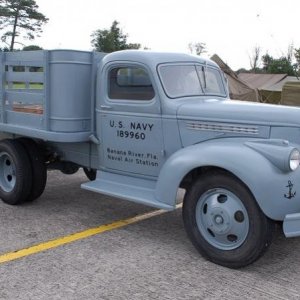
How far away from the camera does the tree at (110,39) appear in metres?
55.9

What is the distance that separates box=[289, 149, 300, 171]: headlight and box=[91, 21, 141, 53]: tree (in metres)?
51.3

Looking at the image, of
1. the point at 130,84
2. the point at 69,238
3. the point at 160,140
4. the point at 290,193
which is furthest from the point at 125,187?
the point at 290,193

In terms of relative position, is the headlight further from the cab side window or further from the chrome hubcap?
the cab side window

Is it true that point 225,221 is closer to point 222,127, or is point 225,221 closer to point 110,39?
point 222,127

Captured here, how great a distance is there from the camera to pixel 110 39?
5756cm

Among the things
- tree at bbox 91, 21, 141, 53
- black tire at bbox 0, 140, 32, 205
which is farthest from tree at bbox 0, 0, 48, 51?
black tire at bbox 0, 140, 32, 205

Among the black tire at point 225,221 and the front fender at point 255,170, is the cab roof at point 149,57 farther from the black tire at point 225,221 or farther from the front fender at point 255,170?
the black tire at point 225,221

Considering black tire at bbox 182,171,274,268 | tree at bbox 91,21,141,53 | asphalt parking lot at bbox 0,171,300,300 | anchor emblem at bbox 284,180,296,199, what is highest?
tree at bbox 91,21,141,53

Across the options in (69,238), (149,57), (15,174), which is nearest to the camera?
(69,238)

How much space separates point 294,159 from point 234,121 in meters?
0.71

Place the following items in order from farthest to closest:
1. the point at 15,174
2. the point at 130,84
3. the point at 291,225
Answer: the point at 15,174 < the point at 130,84 < the point at 291,225

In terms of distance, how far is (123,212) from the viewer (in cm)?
614

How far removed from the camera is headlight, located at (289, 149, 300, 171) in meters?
4.15

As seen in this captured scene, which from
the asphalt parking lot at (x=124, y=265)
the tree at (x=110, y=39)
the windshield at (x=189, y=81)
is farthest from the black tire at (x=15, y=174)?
the tree at (x=110, y=39)
